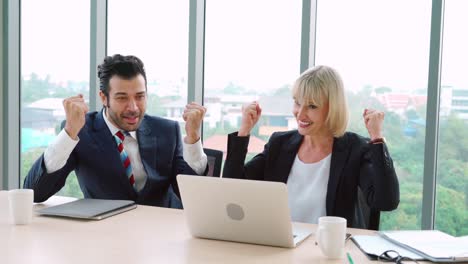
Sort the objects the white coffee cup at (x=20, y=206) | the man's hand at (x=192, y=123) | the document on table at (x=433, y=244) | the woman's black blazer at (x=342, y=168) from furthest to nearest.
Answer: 1. the man's hand at (x=192, y=123)
2. the woman's black blazer at (x=342, y=168)
3. the white coffee cup at (x=20, y=206)
4. the document on table at (x=433, y=244)

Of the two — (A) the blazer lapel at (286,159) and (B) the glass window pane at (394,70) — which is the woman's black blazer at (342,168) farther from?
(B) the glass window pane at (394,70)

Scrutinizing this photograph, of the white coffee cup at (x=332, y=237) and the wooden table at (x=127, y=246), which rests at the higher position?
the white coffee cup at (x=332, y=237)

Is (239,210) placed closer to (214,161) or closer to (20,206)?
(20,206)

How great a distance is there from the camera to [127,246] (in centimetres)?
180

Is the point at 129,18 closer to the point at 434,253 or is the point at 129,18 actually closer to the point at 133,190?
the point at 133,190

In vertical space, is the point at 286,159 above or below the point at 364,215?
above

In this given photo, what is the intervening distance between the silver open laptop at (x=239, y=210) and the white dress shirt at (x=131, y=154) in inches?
29.6

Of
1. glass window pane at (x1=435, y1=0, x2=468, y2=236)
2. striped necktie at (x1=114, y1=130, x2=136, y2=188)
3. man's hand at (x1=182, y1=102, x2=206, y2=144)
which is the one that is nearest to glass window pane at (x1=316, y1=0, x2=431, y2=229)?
glass window pane at (x1=435, y1=0, x2=468, y2=236)

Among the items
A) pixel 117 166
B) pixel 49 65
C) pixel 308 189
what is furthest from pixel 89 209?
pixel 49 65

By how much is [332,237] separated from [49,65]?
3.20m

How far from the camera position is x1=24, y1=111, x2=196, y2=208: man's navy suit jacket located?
2.59 metres

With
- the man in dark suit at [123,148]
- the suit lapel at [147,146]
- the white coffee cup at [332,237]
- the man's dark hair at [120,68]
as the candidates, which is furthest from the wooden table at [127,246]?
the man's dark hair at [120,68]

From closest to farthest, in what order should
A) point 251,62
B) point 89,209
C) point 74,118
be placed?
1. point 89,209
2. point 74,118
3. point 251,62

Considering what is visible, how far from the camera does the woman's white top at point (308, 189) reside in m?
2.43
